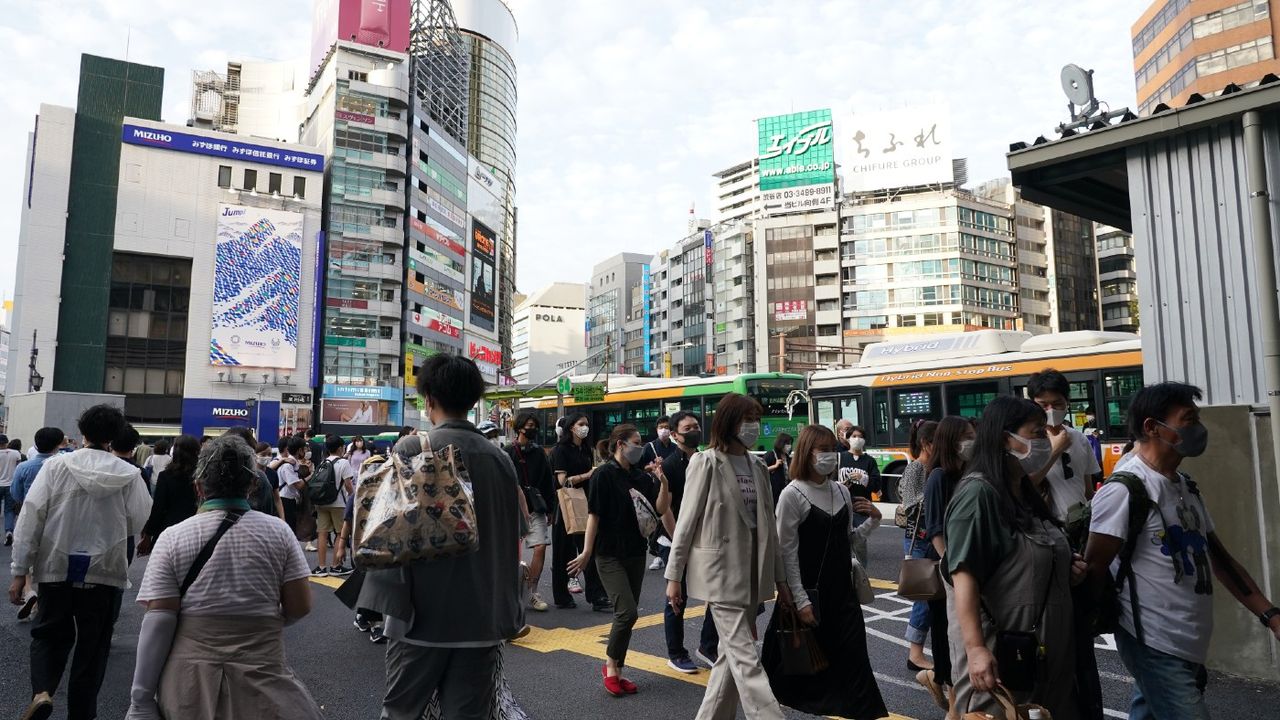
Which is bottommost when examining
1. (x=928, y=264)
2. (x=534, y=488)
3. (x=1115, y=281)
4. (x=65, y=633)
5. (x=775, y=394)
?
(x=65, y=633)

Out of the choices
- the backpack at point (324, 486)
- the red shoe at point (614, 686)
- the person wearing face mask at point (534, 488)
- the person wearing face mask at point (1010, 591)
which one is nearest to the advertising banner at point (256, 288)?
the backpack at point (324, 486)

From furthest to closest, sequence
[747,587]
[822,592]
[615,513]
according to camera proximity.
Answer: [615,513] < [822,592] < [747,587]

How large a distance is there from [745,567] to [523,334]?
5592 inches

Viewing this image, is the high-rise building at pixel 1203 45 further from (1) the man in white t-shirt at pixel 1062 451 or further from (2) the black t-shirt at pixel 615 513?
(2) the black t-shirt at pixel 615 513

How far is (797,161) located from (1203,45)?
3323 cm

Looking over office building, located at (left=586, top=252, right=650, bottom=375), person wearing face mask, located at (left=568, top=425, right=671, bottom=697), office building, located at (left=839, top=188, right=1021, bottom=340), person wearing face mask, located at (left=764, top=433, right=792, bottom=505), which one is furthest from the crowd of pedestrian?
office building, located at (left=586, top=252, right=650, bottom=375)

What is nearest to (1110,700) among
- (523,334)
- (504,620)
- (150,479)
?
(504,620)

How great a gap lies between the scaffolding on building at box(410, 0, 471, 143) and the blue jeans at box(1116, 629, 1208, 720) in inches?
2682

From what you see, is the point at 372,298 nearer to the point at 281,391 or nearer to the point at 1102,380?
the point at 281,391

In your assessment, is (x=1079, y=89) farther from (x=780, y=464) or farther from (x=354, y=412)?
(x=354, y=412)

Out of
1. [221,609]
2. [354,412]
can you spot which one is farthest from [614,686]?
[354,412]

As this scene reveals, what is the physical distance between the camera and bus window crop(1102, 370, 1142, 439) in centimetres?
1426

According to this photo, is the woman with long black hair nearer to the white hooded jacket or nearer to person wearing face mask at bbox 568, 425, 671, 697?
person wearing face mask at bbox 568, 425, 671, 697

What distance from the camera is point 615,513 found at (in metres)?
6.19
